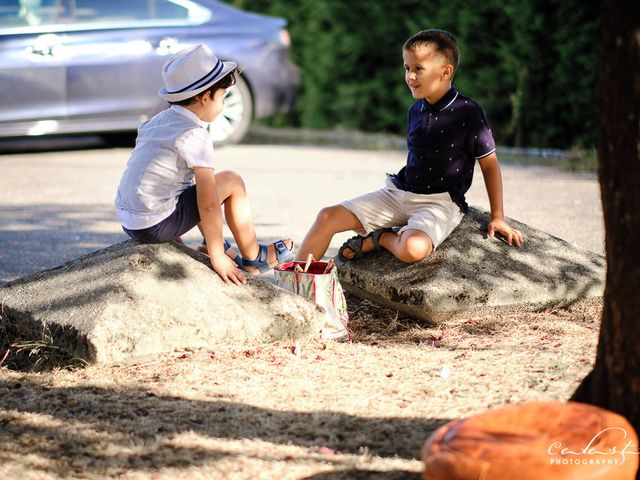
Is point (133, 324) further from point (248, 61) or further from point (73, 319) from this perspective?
point (248, 61)

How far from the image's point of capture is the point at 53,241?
6.32 metres

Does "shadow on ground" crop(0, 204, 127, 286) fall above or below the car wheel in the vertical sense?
below

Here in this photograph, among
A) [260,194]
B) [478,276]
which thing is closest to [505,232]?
[478,276]

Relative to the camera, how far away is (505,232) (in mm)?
4801

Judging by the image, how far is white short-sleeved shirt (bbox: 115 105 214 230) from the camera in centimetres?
424

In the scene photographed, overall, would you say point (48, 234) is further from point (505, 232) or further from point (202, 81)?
point (505, 232)

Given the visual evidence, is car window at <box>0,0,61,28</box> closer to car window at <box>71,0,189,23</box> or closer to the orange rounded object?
car window at <box>71,0,189,23</box>

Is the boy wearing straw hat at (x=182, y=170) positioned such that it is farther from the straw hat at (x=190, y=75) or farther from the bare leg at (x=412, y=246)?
the bare leg at (x=412, y=246)

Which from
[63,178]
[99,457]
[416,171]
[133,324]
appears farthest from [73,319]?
[63,178]

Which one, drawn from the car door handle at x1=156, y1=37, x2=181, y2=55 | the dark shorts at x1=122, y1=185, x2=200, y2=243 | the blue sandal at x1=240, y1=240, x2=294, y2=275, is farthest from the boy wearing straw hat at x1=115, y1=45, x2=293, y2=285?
the car door handle at x1=156, y1=37, x2=181, y2=55

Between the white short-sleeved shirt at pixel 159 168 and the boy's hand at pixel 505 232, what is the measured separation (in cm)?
144

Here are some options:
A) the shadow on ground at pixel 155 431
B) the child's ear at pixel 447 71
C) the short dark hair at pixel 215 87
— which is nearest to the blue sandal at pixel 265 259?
the short dark hair at pixel 215 87
